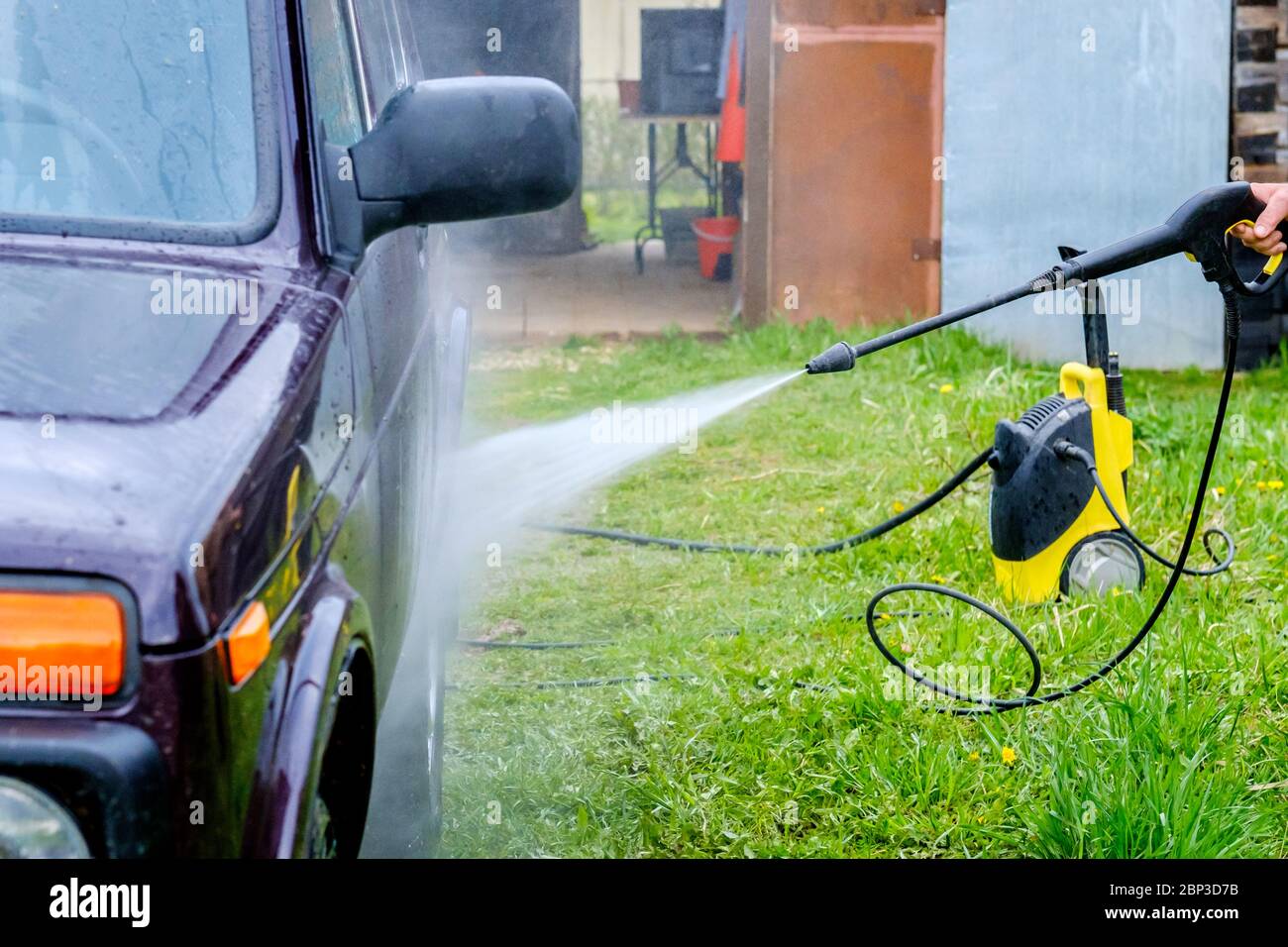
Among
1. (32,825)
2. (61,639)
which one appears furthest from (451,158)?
(32,825)

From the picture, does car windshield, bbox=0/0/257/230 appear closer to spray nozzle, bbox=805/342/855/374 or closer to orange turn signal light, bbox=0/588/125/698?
orange turn signal light, bbox=0/588/125/698

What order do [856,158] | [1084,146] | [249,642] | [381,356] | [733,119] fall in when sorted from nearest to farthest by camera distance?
1. [249,642]
2. [381,356]
3. [1084,146]
4. [856,158]
5. [733,119]

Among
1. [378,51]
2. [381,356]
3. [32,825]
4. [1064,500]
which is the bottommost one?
[1064,500]

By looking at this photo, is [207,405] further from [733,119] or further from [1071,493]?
[733,119]

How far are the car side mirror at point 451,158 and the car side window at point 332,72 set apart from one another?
6.2 inches

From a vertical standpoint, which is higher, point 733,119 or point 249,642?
point 733,119

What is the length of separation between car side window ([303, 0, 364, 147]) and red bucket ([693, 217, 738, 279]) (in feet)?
24.6

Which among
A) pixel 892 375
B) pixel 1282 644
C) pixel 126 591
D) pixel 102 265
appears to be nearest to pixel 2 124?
pixel 102 265

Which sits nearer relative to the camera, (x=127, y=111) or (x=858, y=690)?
(x=127, y=111)

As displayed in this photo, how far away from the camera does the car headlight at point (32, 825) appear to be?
136cm

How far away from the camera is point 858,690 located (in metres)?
3.42

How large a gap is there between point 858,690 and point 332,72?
185 centimetres

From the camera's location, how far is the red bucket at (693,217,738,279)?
10305 millimetres

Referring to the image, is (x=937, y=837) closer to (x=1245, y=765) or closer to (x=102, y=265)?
(x=1245, y=765)
